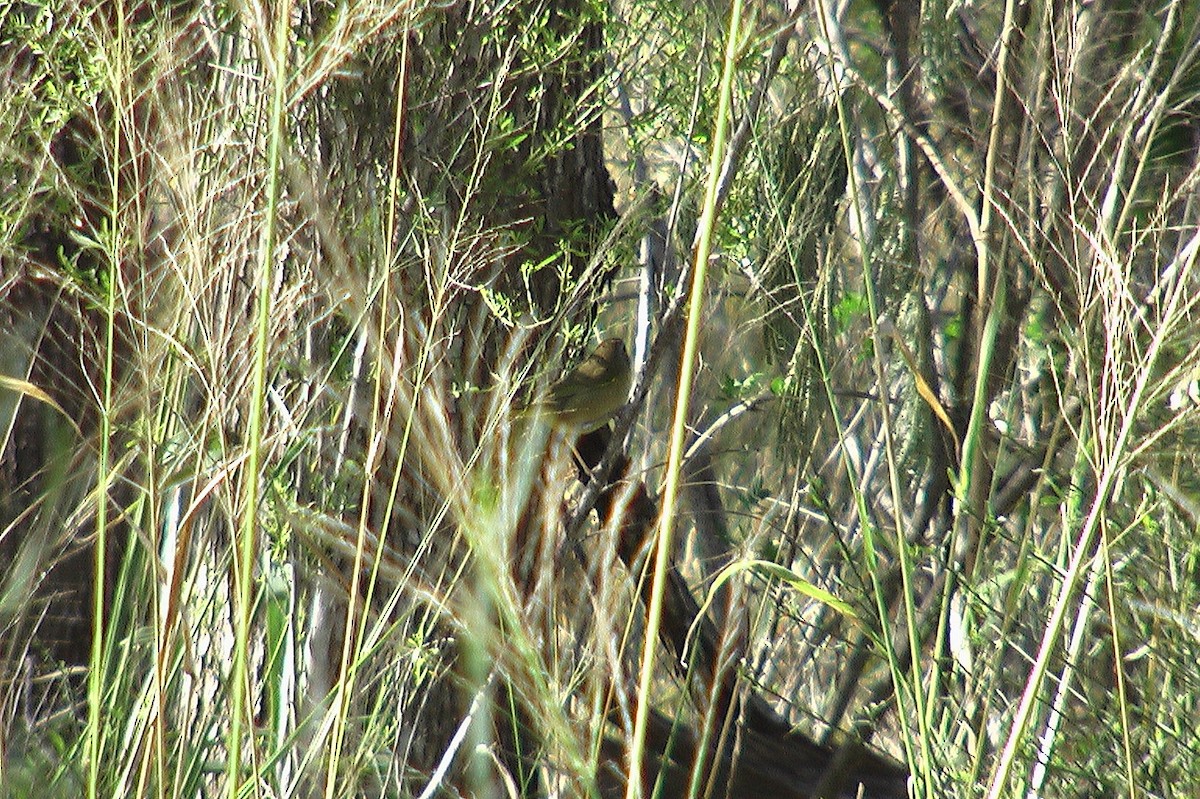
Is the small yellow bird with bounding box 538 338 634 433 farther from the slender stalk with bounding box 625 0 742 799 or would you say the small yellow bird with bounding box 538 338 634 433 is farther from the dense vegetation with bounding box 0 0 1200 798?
the slender stalk with bounding box 625 0 742 799

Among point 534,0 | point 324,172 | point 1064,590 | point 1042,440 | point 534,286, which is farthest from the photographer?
point 1042,440

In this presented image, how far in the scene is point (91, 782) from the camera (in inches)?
41.3

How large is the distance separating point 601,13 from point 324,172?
591 millimetres

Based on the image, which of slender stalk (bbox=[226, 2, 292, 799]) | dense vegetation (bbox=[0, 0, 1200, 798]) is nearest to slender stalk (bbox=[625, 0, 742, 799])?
dense vegetation (bbox=[0, 0, 1200, 798])

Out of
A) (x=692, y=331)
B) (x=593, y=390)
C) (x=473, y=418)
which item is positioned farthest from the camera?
(x=593, y=390)

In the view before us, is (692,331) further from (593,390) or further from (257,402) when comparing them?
(593,390)

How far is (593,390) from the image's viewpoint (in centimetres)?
208

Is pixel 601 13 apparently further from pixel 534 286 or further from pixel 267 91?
Answer: pixel 267 91

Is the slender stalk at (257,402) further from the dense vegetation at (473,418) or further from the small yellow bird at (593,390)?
the small yellow bird at (593,390)

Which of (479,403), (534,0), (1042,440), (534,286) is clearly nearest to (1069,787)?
(479,403)

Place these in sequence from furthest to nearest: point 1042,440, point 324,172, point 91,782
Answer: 1. point 1042,440
2. point 324,172
3. point 91,782

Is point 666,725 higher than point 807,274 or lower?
lower

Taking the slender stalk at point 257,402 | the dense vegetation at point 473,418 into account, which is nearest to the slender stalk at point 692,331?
the dense vegetation at point 473,418

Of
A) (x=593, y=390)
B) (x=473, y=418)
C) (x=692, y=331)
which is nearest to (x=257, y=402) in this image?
(x=692, y=331)
